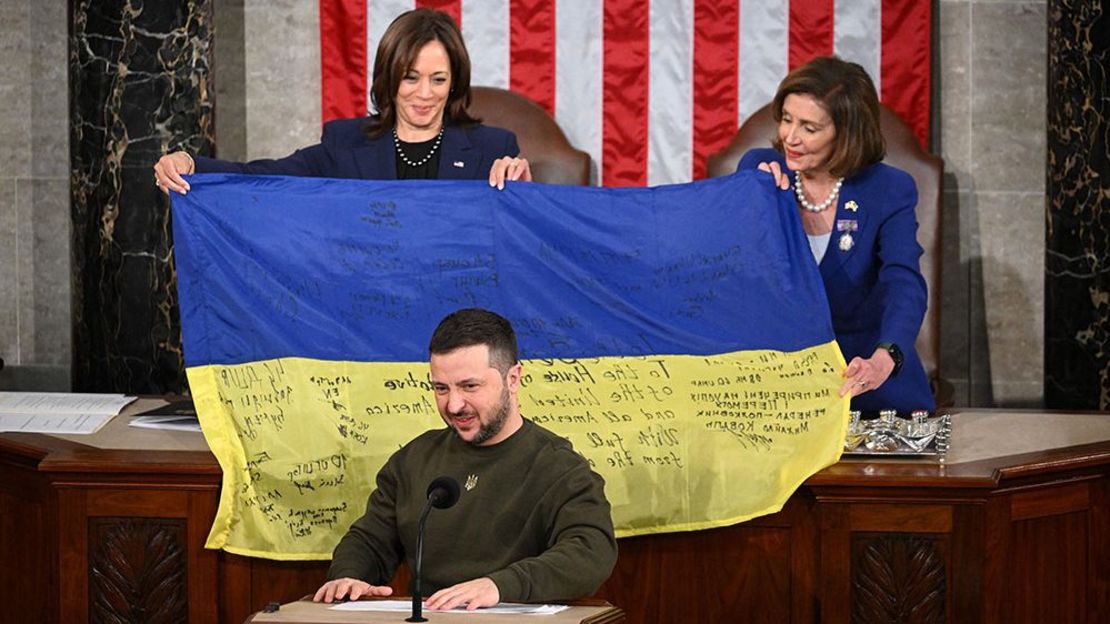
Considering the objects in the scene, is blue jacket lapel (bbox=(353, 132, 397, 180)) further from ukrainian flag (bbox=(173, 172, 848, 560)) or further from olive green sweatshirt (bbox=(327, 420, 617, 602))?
olive green sweatshirt (bbox=(327, 420, 617, 602))

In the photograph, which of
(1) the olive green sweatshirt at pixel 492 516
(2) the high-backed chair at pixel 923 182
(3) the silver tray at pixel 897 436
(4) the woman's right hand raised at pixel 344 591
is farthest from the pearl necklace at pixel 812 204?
(4) the woman's right hand raised at pixel 344 591

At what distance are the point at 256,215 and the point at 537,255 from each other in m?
0.84

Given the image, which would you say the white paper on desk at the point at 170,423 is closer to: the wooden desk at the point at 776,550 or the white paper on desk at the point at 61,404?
the white paper on desk at the point at 61,404

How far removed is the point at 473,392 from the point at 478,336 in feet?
0.40

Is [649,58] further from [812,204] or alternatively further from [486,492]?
[486,492]

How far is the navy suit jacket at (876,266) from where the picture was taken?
488cm

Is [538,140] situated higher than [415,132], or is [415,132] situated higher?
[538,140]

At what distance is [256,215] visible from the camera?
4.80 m

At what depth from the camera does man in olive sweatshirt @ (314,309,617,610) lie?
11.5 feet

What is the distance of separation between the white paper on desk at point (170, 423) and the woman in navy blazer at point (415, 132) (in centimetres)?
77

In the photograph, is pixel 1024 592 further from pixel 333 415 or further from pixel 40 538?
pixel 40 538

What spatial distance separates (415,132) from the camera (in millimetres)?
5113

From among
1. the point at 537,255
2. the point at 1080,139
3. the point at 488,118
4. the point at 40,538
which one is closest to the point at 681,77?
the point at 488,118

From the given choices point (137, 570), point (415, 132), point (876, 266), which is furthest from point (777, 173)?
point (137, 570)
